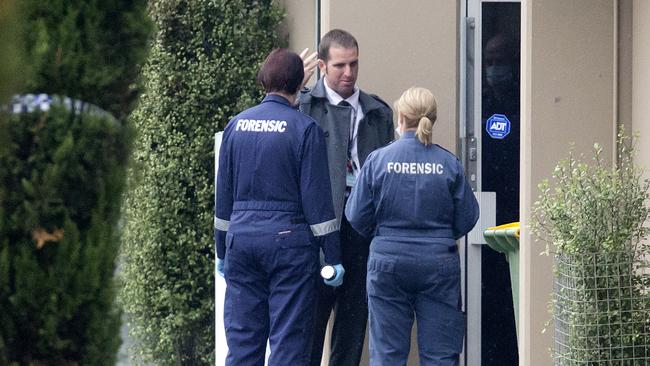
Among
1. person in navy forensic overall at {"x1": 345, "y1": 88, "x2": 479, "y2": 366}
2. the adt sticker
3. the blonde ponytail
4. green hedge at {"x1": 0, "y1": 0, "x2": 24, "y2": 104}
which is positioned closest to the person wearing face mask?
person in navy forensic overall at {"x1": 345, "y1": 88, "x2": 479, "y2": 366}

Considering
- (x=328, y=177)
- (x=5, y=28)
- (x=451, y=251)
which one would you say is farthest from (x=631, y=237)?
(x=5, y=28)

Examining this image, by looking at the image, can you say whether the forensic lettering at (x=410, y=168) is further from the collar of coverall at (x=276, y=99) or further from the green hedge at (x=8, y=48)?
the green hedge at (x=8, y=48)

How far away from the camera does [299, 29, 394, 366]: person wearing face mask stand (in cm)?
746

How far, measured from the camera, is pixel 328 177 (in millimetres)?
6852

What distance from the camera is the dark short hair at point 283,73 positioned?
6.93 metres

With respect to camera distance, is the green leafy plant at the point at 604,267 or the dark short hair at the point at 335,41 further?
the dark short hair at the point at 335,41

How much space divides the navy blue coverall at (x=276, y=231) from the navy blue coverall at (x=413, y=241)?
0.24 m

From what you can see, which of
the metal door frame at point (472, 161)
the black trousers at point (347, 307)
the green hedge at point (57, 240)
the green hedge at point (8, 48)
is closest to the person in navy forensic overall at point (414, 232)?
the black trousers at point (347, 307)

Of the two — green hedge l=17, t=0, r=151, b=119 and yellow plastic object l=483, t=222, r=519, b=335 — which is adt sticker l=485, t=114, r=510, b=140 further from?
green hedge l=17, t=0, r=151, b=119

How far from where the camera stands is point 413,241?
6.62 meters

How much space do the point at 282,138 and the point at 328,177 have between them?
1.04 feet

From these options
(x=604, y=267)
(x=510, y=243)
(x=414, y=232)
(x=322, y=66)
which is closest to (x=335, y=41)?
(x=322, y=66)

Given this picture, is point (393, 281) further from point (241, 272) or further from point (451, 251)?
point (241, 272)

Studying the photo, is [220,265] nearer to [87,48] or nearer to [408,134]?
Answer: [408,134]
